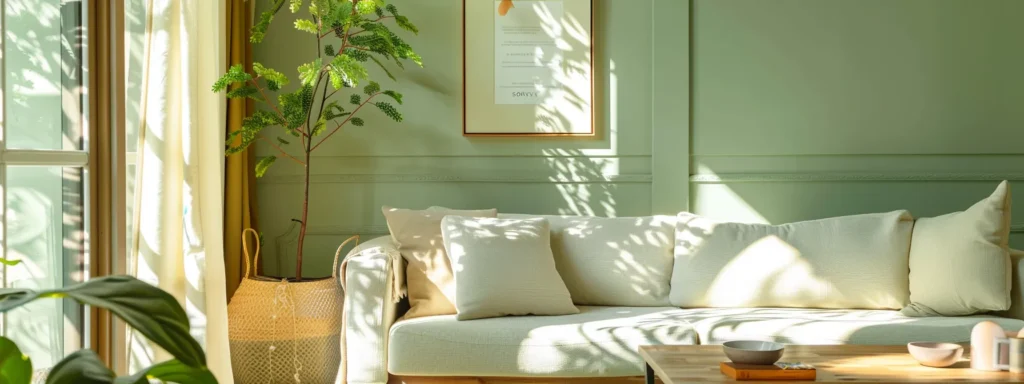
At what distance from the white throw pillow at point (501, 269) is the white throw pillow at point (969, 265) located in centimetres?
133

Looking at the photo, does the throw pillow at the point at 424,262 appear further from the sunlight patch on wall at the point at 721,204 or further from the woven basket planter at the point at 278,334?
the sunlight patch on wall at the point at 721,204

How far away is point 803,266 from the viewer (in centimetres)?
325

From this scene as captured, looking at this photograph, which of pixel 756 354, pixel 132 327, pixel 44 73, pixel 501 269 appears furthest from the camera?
pixel 501 269

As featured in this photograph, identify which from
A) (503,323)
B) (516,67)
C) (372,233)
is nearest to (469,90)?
(516,67)

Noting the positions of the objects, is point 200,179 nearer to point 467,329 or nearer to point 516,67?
point 467,329

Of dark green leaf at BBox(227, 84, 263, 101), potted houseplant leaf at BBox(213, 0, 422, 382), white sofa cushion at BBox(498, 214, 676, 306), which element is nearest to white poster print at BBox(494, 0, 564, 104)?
potted houseplant leaf at BBox(213, 0, 422, 382)

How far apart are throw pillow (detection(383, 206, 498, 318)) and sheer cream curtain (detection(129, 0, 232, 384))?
69 centimetres

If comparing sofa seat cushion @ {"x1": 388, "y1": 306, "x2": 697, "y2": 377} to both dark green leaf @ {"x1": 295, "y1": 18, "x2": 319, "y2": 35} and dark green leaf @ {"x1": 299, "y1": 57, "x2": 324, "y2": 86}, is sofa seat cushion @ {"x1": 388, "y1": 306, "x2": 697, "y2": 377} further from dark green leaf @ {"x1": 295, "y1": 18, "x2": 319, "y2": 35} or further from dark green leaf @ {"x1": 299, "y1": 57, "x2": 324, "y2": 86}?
dark green leaf @ {"x1": 295, "y1": 18, "x2": 319, "y2": 35}

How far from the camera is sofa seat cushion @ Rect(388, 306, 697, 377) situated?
281 cm

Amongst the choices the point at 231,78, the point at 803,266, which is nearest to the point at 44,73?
the point at 231,78

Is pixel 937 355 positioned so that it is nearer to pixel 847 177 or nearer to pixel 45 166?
pixel 847 177

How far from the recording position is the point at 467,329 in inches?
114

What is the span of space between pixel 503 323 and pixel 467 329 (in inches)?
5.3

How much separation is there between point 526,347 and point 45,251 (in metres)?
1.49
